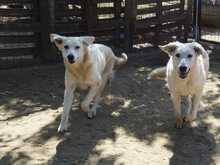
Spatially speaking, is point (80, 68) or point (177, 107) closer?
point (177, 107)

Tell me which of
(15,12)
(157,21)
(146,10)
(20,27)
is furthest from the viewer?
(157,21)

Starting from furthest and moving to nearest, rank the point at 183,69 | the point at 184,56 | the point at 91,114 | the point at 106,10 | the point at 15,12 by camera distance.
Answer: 1. the point at 106,10
2. the point at 15,12
3. the point at 91,114
4. the point at 184,56
5. the point at 183,69

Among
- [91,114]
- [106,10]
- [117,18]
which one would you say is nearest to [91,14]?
[106,10]

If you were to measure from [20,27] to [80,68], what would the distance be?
3.16 meters

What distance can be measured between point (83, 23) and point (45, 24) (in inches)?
35.0

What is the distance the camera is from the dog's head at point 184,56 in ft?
17.7

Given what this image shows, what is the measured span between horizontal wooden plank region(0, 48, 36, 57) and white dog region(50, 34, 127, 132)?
9.10ft

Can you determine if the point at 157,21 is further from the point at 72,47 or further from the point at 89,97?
the point at 72,47

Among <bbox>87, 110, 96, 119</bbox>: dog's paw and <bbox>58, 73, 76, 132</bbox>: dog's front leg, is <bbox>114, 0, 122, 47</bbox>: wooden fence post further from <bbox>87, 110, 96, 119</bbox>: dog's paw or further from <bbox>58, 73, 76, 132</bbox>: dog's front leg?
<bbox>58, 73, 76, 132</bbox>: dog's front leg

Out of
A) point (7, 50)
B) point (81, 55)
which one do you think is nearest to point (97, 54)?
point (81, 55)

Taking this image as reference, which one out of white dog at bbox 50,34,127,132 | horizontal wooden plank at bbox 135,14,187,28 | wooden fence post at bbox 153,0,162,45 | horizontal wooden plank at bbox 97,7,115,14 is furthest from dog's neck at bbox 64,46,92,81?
wooden fence post at bbox 153,0,162,45

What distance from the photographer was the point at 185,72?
5.40 m

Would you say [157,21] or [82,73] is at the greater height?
[157,21]

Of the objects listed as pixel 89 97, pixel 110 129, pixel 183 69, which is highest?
pixel 183 69
